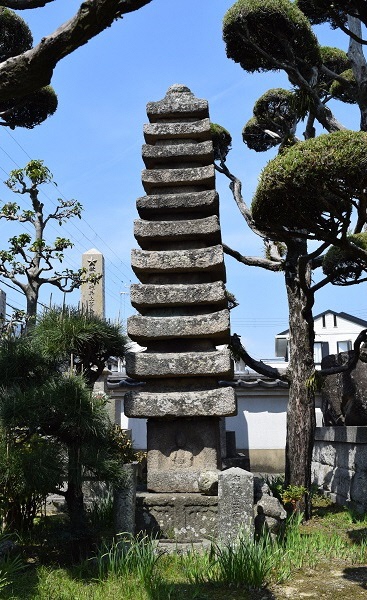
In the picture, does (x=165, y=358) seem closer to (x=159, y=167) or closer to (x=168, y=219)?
(x=168, y=219)

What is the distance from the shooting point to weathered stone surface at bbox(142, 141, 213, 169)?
9977mm

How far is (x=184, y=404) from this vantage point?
8672mm

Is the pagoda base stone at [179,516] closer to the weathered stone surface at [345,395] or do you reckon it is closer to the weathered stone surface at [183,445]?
the weathered stone surface at [183,445]

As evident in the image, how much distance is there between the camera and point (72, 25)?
151 inches

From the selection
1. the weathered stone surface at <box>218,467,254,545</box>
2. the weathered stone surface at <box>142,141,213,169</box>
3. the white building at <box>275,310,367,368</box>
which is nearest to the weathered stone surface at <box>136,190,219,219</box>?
the weathered stone surface at <box>142,141,213,169</box>

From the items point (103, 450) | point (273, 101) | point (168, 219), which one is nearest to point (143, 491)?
point (103, 450)

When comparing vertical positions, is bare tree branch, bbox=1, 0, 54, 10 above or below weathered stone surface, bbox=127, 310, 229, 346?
above

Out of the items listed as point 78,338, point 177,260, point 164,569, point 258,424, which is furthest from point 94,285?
point 164,569

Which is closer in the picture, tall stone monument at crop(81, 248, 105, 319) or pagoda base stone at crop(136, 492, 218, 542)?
pagoda base stone at crop(136, 492, 218, 542)

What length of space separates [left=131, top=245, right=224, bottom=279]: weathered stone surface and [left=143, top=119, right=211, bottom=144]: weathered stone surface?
6.48 feet

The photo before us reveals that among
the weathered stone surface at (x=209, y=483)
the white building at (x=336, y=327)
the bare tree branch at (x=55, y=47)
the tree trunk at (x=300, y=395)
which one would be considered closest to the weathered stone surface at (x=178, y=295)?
the weathered stone surface at (x=209, y=483)

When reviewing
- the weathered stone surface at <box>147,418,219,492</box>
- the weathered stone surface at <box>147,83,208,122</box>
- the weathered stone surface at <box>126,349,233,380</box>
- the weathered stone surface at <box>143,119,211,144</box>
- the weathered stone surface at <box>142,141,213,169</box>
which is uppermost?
the weathered stone surface at <box>147,83,208,122</box>

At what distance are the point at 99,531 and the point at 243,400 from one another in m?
13.6

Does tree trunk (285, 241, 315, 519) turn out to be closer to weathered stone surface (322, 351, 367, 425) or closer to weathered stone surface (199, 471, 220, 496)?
weathered stone surface (322, 351, 367, 425)
